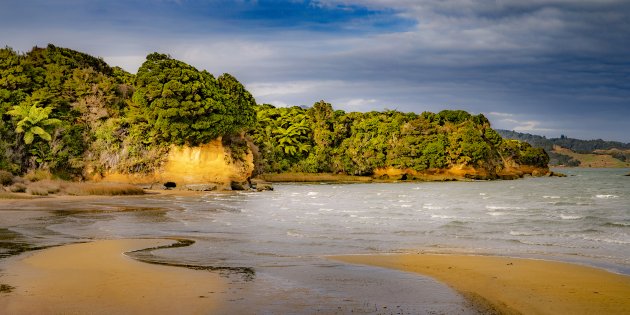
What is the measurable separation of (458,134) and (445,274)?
322 feet

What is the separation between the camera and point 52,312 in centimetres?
689

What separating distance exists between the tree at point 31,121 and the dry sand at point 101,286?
47.6m

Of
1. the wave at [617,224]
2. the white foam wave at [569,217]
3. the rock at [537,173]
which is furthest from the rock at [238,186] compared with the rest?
the rock at [537,173]

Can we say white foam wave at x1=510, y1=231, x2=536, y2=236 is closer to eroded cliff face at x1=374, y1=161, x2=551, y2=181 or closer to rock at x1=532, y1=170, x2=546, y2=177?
eroded cliff face at x1=374, y1=161, x2=551, y2=181

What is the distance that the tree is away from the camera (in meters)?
54.2

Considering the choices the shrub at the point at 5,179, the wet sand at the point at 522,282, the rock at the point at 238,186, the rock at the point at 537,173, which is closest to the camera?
the wet sand at the point at 522,282

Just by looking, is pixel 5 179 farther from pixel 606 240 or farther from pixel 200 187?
pixel 606 240

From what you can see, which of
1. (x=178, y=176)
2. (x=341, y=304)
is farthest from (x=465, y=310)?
(x=178, y=176)

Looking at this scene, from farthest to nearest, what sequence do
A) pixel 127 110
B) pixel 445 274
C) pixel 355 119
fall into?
pixel 355 119
pixel 127 110
pixel 445 274

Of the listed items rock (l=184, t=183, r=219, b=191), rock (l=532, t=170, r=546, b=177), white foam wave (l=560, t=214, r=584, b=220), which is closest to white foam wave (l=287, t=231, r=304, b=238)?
white foam wave (l=560, t=214, r=584, b=220)

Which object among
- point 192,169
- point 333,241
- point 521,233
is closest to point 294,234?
point 333,241

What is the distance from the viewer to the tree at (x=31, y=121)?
54219 millimetres

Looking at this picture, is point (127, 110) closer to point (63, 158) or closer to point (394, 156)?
point (63, 158)

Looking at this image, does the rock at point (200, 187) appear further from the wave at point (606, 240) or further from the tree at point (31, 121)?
the wave at point (606, 240)
